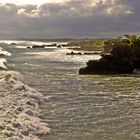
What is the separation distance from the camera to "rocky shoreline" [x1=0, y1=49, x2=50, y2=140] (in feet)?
43.3

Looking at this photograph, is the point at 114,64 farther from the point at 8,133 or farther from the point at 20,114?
the point at 8,133

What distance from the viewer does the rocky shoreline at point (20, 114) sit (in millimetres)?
13203

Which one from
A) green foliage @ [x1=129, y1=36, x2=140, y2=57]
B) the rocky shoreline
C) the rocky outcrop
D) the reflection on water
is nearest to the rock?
the rocky shoreline

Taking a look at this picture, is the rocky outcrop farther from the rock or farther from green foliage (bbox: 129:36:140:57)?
the rock

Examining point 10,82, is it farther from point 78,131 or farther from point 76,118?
point 78,131

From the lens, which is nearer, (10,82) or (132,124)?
(132,124)

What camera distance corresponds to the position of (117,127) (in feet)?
50.4

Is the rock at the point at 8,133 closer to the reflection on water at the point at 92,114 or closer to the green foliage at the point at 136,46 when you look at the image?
the reflection on water at the point at 92,114

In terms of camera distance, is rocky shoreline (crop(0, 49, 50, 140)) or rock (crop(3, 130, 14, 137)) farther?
rocky shoreline (crop(0, 49, 50, 140))

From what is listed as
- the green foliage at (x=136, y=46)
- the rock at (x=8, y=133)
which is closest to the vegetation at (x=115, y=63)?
the green foliage at (x=136, y=46)

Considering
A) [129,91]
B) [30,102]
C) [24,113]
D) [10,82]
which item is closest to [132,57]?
[129,91]

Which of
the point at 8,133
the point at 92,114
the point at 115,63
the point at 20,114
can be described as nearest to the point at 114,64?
the point at 115,63

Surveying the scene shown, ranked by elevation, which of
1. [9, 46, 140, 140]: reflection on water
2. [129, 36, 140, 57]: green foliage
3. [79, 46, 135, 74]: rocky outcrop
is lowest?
[9, 46, 140, 140]: reflection on water

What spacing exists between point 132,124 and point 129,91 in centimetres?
1147
